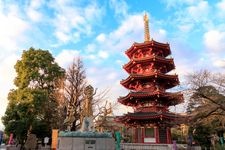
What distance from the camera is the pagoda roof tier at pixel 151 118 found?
2489 cm

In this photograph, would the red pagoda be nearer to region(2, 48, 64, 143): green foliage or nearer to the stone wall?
region(2, 48, 64, 143): green foliage

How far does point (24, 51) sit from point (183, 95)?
26287mm

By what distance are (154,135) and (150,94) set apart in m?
4.26

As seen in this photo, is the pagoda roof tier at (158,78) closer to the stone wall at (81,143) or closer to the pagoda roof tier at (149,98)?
the pagoda roof tier at (149,98)

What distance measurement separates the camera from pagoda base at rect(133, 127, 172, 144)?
83.5ft

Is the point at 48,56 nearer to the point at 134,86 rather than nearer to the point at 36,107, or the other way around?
the point at 36,107

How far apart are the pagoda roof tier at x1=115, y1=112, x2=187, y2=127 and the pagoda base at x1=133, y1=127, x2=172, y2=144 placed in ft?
2.09

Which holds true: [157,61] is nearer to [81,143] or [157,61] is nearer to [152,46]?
[152,46]

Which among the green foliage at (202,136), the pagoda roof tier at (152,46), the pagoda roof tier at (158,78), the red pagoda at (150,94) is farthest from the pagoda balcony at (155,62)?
the green foliage at (202,136)

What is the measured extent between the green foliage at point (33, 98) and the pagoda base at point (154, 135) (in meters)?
10.4

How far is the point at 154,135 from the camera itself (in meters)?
25.8

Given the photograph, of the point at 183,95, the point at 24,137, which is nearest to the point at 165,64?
the point at 183,95

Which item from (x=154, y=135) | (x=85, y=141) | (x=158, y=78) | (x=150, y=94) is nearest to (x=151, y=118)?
(x=154, y=135)

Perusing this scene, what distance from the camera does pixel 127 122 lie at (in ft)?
90.2
